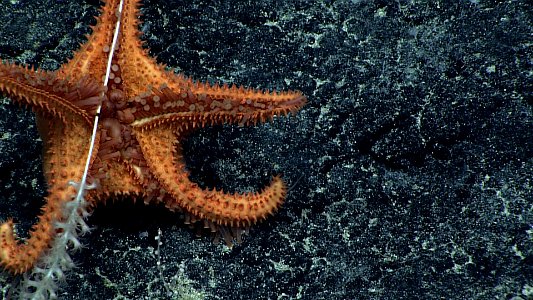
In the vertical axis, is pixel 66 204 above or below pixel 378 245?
below

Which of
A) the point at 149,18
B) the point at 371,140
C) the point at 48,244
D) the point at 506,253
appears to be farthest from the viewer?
the point at 149,18

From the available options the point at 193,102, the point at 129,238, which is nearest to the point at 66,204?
the point at 129,238

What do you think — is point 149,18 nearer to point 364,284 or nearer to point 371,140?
point 371,140

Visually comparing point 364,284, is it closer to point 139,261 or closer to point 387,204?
point 387,204

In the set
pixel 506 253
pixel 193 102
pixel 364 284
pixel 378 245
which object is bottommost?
pixel 364 284

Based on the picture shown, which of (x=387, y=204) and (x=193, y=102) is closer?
(x=193, y=102)

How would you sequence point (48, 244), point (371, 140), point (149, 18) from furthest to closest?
point (149, 18) → point (371, 140) → point (48, 244)
